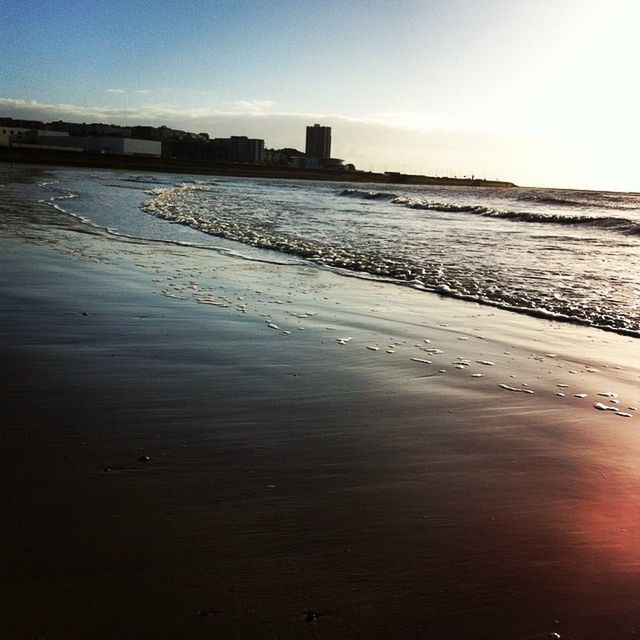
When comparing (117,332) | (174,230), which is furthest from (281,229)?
(117,332)

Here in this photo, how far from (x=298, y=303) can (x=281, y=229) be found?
29.6ft

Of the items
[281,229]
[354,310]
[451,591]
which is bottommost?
[451,591]

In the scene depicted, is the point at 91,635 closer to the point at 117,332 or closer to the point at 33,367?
the point at 33,367

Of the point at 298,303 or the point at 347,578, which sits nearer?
the point at 347,578

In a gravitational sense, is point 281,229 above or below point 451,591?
above

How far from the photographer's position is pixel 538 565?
7.13 ft

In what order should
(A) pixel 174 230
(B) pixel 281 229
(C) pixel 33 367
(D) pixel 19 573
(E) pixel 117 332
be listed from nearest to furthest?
(D) pixel 19 573, (C) pixel 33 367, (E) pixel 117 332, (A) pixel 174 230, (B) pixel 281 229

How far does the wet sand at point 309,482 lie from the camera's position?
6.10ft

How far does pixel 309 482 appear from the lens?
8.78 feet

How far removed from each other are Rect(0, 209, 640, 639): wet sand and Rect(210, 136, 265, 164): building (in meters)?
172

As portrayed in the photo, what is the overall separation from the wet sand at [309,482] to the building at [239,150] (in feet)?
563

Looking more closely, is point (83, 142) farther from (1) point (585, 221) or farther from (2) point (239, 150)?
(1) point (585, 221)

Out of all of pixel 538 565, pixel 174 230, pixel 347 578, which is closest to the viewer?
pixel 347 578

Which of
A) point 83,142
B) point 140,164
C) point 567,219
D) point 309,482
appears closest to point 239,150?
point 83,142
